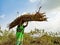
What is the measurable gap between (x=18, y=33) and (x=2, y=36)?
27.8 ft

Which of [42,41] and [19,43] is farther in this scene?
[42,41]

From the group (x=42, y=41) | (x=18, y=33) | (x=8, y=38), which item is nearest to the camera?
(x=18, y=33)

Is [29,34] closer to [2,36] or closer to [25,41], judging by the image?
[25,41]

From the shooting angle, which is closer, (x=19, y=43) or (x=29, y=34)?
(x=19, y=43)

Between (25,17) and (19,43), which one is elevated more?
(25,17)

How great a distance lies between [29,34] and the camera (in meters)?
17.8

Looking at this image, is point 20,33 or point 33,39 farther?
point 33,39

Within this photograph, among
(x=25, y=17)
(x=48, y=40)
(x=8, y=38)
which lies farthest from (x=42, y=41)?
(x=25, y=17)

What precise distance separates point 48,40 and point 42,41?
65 cm

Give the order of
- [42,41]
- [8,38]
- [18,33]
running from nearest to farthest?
[18,33]
[8,38]
[42,41]

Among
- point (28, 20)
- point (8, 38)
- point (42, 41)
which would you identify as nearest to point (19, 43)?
point (28, 20)

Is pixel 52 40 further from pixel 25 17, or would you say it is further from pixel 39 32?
pixel 25 17

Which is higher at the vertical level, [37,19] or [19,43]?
[37,19]

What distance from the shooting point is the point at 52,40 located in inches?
742
